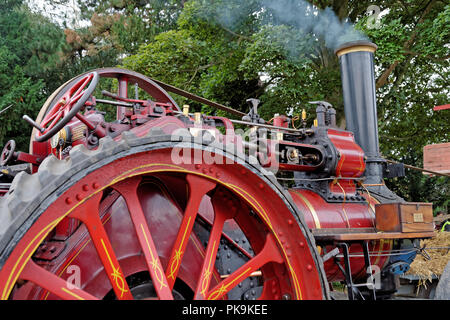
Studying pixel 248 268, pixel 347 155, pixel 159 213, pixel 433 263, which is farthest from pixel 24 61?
pixel 248 268

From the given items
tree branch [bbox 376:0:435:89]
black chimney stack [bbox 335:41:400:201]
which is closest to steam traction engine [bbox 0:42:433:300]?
black chimney stack [bbox 335:41:400:201]

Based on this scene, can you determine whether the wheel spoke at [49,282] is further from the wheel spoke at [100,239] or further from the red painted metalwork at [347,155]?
the red painted metalwork at [347,155]

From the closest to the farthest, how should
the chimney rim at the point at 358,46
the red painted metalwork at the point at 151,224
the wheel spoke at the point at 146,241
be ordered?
the red painted metalwork at the point at 151,224 < the wheel spoke at the point at 146,241 < the chimney rim at the point at 358,46

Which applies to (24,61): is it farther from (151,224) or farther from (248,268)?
(248,268)

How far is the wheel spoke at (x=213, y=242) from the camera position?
201cm

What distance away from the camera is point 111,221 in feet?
7.18

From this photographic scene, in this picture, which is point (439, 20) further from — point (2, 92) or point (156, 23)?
point (2, 92)

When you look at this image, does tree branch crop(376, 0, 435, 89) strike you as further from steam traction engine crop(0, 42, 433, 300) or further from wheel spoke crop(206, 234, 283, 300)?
wheel spoke crop(206, 234, 283, 300)

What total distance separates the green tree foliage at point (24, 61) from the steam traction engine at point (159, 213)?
1127cm

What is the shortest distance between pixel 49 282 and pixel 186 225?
648 millimetres

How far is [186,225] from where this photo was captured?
2.00m

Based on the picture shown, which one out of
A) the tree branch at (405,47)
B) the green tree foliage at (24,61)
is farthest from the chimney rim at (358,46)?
the green tree foliage at (24,61)
